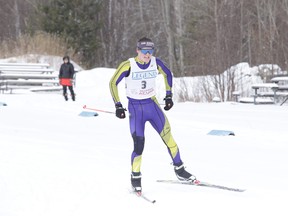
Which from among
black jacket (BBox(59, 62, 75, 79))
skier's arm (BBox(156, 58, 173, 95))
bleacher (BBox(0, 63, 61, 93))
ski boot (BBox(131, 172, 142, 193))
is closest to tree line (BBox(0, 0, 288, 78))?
black jacket (BBox(59, 62, 75, 79))

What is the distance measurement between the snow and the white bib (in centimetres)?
107

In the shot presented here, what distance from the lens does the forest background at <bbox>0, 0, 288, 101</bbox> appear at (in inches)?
734

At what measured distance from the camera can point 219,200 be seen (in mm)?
5730

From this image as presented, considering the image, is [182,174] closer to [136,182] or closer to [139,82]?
[136,182]

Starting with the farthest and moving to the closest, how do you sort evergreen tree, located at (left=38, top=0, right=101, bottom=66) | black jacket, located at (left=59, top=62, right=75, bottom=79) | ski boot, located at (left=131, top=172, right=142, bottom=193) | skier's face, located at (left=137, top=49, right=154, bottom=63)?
evergreen tree, located at (left=38, top=0, right=101, bottom=66) < black jacket, located at (left=59, top=62, right=75, bottom=79) < skier's face, located at (left=137, top=49, right=154, bottom=63) < ski boot, located at (left=131, top=172, right=142, bottom=193)

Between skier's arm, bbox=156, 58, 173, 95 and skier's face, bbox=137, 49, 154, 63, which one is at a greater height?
skier's face, bbox=137, 49, 154, 63

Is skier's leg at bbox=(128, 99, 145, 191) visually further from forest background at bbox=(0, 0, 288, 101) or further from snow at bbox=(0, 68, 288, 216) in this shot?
forest background at bbox=(0, 0, 288, 101)

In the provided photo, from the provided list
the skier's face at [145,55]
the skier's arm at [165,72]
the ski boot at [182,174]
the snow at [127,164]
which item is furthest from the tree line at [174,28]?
the skier's face at [145,55]

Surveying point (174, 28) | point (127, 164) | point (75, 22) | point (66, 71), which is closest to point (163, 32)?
point (174, 28)

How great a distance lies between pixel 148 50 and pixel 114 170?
1924mm

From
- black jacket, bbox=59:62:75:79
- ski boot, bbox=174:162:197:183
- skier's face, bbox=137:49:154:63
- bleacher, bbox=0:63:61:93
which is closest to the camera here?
skier's face, bbox=137:49:154:63

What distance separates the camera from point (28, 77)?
2423 cm

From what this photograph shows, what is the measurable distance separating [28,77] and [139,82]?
60.7 ft

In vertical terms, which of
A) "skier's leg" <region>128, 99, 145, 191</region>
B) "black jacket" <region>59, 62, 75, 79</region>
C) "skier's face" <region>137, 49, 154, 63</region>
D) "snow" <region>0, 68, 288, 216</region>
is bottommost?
"snow" <region>0, 68, 288, 216</region>
